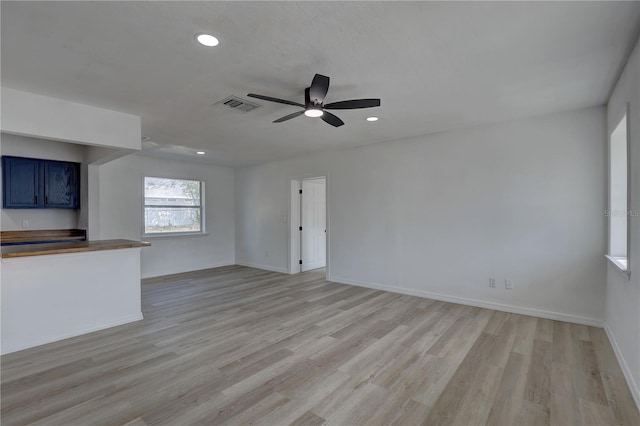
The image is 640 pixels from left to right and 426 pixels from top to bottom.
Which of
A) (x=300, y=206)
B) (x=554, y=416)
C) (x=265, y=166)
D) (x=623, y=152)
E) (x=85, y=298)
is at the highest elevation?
(x=265, y=166)

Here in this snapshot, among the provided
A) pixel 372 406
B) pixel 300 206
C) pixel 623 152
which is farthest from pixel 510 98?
pixel 300 206

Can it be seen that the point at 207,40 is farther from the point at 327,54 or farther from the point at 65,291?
the point at 65,291

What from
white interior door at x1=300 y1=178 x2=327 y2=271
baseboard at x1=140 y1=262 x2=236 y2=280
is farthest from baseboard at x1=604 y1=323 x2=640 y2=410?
baseboard at x1=140 y1=262 x2=236 y2=280

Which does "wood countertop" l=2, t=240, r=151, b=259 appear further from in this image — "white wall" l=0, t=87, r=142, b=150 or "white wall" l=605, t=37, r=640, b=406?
"white wall" l=605, t=37, r=640, b=406

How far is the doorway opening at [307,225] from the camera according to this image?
21.8 feet

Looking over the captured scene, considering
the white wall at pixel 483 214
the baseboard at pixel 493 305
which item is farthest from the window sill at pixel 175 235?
the baseboard at pixel 493 305

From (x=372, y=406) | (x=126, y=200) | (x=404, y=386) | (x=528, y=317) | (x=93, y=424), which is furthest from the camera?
(x=126, y=200)

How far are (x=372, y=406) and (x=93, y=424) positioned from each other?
1.78m

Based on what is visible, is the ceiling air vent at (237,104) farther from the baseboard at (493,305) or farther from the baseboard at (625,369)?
the baseboard at (625,369)

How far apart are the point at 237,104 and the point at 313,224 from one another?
13.5 ft

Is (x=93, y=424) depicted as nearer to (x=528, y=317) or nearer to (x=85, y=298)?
(x=85, y=298)

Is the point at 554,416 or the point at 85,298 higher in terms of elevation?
the point at 85,298

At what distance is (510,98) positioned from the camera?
10.6ft

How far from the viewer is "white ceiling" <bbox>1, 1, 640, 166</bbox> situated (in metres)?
1.86
